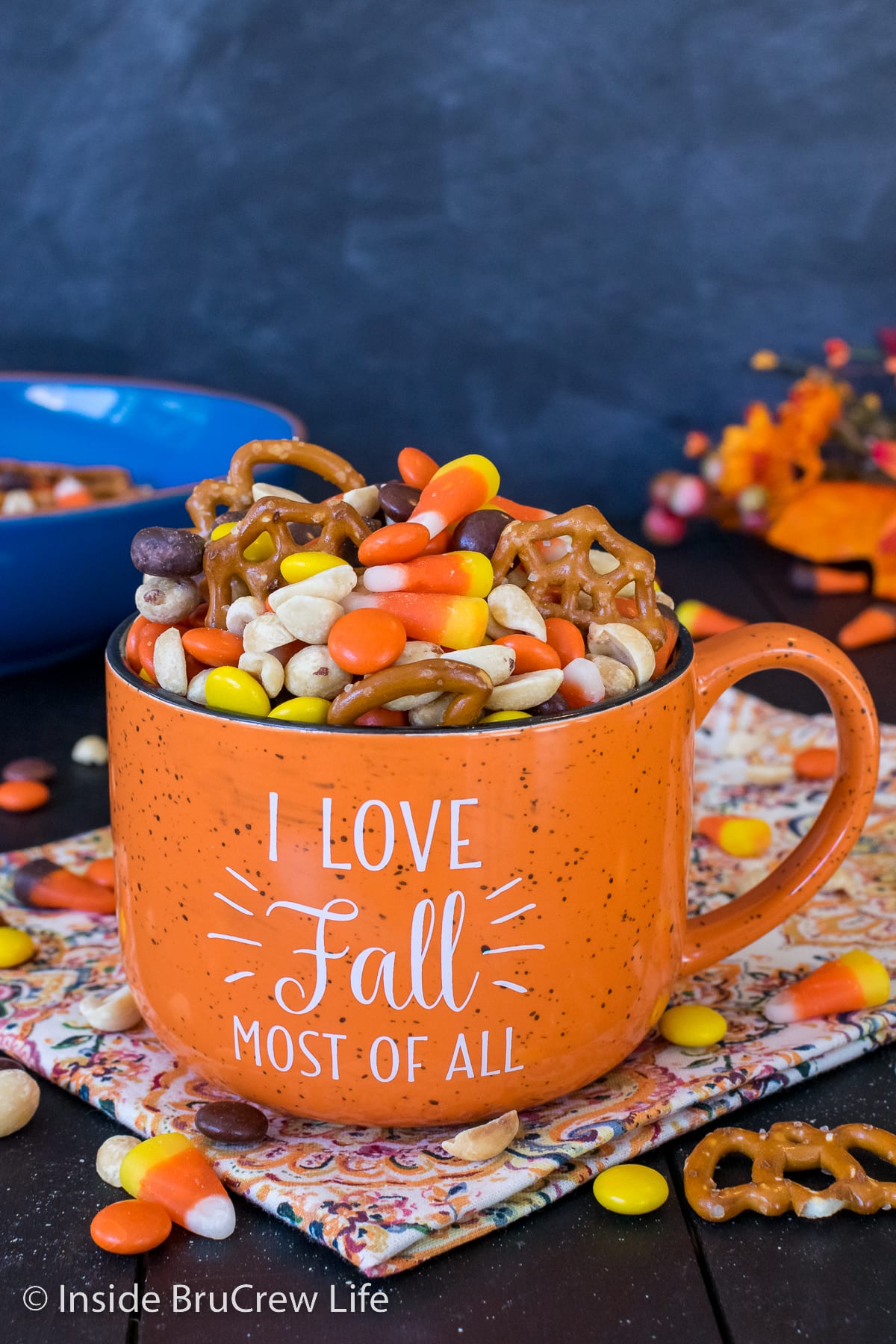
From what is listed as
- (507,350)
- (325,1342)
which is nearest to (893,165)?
(507,350)

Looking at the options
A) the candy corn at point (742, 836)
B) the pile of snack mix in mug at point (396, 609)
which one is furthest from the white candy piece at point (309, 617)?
the candy corn at point (742, 836)

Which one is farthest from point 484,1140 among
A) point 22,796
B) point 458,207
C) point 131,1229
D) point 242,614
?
point 458,207

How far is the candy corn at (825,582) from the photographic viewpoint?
59.9 inches

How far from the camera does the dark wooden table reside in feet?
1.67

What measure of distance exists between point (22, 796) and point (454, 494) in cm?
52

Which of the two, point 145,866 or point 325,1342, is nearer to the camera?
point 325,1342

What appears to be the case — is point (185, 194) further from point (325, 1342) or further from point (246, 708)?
point (325, 1342)

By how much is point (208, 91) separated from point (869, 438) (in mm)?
926

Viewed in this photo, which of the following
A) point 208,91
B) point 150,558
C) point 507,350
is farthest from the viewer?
point 507,350

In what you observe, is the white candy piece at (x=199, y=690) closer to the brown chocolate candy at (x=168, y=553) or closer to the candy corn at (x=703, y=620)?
the brown chocolate candy at (x=168, y=553)

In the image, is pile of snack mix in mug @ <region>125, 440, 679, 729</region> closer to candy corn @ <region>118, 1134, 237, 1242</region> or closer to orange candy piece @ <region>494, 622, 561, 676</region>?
orange candy piece @ <region>494, 622, 561, 676</region>

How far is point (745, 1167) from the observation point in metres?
0.60

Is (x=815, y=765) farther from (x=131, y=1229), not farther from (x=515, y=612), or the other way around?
(x=131, y=1229)

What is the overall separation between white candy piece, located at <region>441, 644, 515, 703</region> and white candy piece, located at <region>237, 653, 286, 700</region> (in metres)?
0.07
